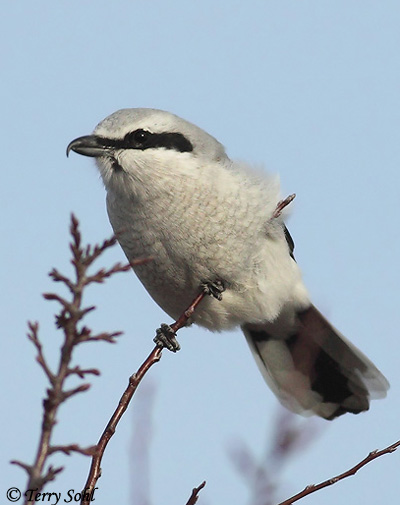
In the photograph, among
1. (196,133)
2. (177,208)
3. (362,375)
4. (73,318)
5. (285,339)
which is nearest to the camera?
(73,318)

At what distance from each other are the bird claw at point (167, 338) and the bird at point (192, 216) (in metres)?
0.19

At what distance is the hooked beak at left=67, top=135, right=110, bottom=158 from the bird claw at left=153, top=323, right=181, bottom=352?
0.74 m

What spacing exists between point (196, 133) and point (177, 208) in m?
0.42

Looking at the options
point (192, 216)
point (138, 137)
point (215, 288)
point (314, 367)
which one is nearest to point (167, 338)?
point (215, 288)

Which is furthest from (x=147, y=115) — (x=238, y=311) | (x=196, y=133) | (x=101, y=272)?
(x=101, y=272)

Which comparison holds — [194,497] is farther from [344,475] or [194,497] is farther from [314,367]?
[314,367]

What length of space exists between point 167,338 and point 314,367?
1181mm

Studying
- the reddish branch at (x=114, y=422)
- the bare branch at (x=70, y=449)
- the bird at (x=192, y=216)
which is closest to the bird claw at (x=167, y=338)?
the bird at (x=192, y=216)

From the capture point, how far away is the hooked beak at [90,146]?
3.14 meters

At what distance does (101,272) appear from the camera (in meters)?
1.16

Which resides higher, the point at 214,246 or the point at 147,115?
the point at 147,115

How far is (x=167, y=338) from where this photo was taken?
129 inches

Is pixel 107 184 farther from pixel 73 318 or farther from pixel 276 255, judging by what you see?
pixel 73 318

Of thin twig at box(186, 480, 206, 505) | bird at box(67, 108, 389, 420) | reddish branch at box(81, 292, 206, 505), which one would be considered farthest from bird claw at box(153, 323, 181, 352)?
thin twig at box(186, 480, 206, 505)
